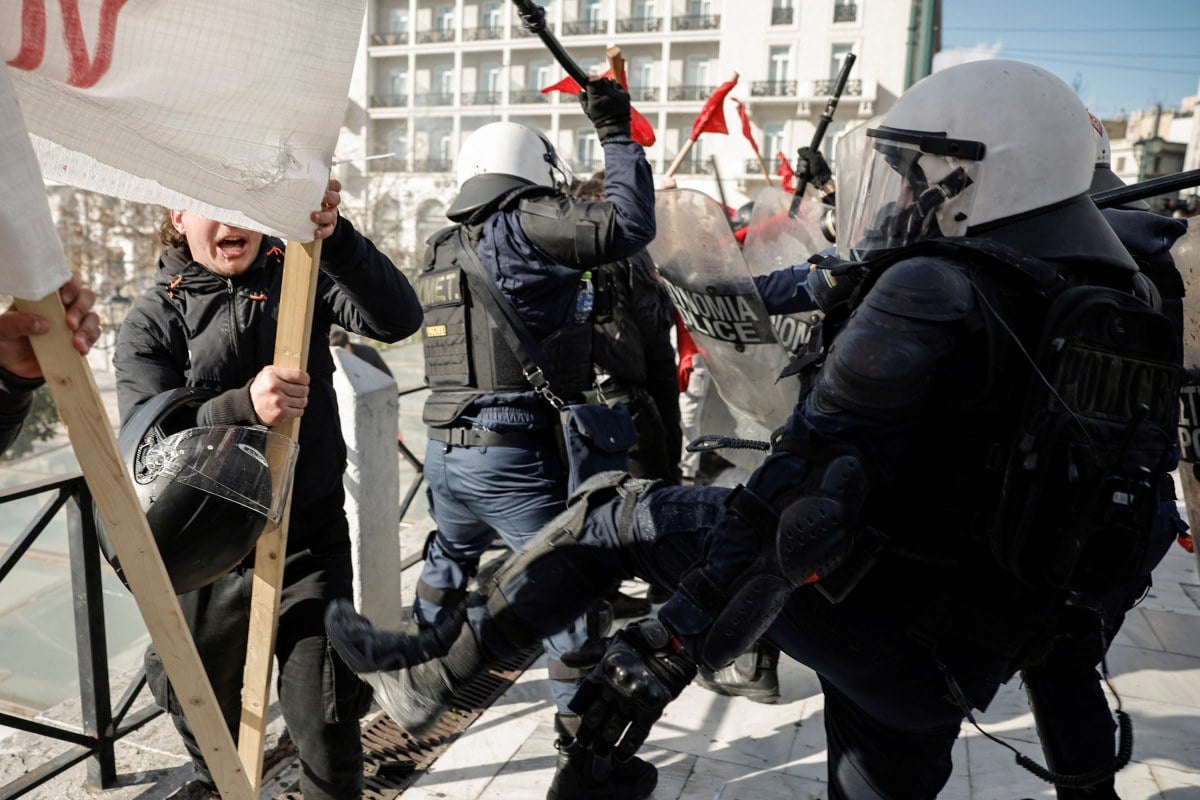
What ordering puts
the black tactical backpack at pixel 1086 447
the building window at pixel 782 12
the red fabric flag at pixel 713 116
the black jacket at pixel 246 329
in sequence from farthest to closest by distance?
the building window at pixel 782 12 → the red fabric flag at pixel 713 116 → the black jacket at pixel 246 329 → the black tactical backpack at pixel 1086 447

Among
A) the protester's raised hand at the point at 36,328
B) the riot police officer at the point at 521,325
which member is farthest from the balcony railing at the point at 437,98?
the protester's raised hand at the point at 36,328

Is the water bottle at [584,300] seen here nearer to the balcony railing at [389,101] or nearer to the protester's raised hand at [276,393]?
the protester's raised hand at [276,393]

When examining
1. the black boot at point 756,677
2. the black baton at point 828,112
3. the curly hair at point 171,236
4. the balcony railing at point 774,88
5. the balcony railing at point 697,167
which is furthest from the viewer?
the balcony railing at point 697,167

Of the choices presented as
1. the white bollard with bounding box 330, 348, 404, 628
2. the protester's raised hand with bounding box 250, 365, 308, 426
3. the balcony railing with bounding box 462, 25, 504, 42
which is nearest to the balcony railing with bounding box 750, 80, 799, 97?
the balcony railing with bounding box 462, 25, 504, 42

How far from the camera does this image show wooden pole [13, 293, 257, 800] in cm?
127

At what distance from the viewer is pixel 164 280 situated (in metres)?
2.26

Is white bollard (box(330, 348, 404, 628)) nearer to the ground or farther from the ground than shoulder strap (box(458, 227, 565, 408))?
nearer to the ground

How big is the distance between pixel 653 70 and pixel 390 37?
13186 mm

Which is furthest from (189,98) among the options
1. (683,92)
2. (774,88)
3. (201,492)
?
(683,92)

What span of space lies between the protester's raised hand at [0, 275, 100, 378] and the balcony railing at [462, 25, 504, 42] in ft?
144

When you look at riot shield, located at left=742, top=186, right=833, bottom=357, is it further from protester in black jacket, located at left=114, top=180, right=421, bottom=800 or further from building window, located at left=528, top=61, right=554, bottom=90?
building window, located at left=528, top=61, right=554, bottom=90

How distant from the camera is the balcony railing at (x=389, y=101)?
42.2 m

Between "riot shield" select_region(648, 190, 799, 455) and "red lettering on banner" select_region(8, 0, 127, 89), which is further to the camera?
"riot shield" select_region(648, 190, 799, 455)

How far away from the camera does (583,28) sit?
136ft
